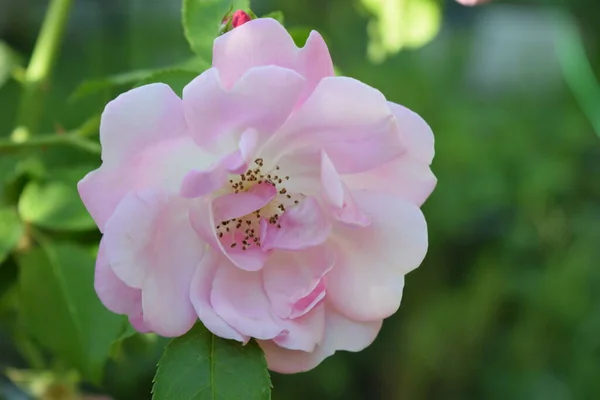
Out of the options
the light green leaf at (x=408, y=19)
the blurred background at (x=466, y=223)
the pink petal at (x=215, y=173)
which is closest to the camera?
the pink petal at (x=215, y=173)

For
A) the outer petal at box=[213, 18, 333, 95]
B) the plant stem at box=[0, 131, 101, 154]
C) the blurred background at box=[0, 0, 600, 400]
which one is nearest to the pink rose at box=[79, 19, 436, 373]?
the outer petal at box=[213, 18, 333, 95]

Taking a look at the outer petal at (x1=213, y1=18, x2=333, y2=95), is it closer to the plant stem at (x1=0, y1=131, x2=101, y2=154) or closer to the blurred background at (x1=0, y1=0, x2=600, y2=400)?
→ the plant stem at (x1=0, y1=131, x2=101, y2=154)

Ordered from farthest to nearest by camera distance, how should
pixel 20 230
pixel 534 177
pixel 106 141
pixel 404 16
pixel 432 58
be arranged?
pixel 432 58, pixel 534 177, pixel 404 16, pixel 20 230, pixel 106 141

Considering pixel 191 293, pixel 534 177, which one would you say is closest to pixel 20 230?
pixel 191 293

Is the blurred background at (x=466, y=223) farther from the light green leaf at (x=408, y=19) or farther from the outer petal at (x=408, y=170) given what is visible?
the outer petal at (x=408, y=170)

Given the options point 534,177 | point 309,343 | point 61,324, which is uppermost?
point 309,343

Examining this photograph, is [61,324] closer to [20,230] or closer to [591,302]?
[20,230]

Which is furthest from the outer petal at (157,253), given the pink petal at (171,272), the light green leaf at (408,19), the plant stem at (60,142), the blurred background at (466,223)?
the blurred background at (466,223)
